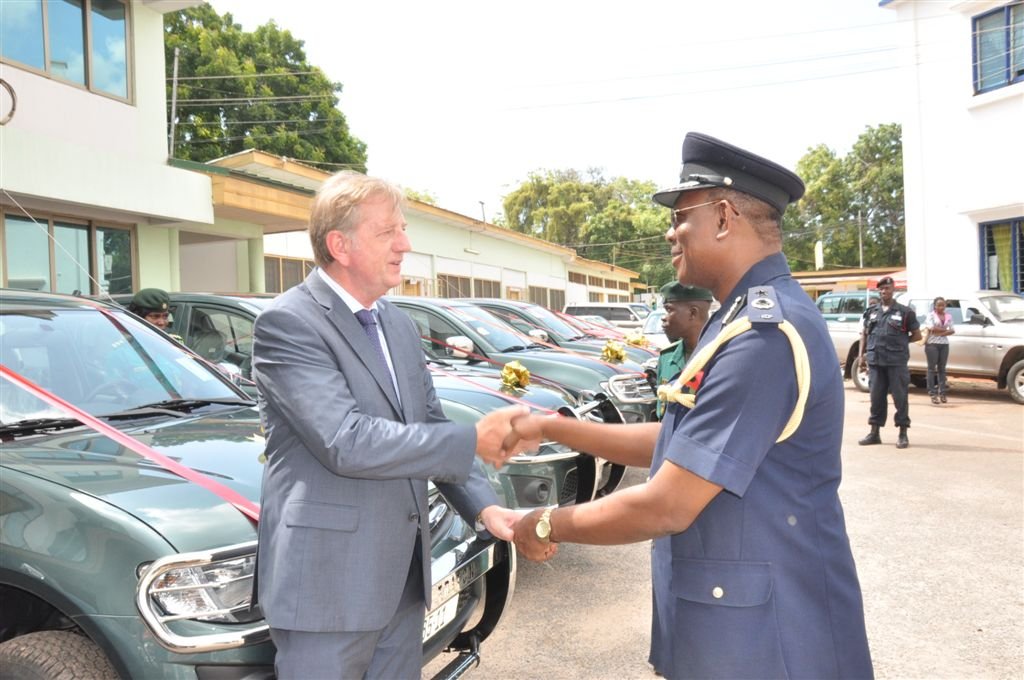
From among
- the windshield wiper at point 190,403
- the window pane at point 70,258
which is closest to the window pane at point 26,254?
the window pane at point 70,258

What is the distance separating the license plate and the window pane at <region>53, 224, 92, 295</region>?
36.2ft

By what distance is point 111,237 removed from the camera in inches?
483

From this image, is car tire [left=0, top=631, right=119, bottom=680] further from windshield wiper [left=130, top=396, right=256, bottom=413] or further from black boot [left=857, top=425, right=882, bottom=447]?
black boot [left=857, top=425, right=882, bottom=447]

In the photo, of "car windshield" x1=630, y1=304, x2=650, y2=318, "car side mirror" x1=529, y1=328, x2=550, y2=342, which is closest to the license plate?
"car side mirror" x1=529, y1=328, x2=550, y2=342

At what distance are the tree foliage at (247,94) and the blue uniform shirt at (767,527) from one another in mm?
28111

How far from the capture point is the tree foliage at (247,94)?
1017 inches

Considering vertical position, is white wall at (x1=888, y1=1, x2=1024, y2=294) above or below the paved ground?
above

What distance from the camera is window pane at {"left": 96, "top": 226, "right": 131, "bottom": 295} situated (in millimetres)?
12000

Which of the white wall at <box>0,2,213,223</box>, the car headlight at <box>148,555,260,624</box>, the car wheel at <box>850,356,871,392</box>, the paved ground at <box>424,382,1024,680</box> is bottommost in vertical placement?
the paved ground at <box>424,382,1024,680</box>

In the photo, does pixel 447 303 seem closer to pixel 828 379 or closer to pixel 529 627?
pixel 529 627

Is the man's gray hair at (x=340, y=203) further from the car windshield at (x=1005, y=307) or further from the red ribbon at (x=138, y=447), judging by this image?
the car windshield at (x=1005, y=307)

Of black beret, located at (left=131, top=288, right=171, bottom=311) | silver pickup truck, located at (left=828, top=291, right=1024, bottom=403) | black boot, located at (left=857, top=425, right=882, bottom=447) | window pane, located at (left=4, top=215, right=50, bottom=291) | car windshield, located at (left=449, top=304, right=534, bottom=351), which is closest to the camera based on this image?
black beret, located at (left=131, top=288, right=171, bottom=311)

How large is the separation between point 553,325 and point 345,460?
9.41 metres

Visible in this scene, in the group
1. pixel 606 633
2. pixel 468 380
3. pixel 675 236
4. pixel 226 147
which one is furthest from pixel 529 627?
pixel 226 147
